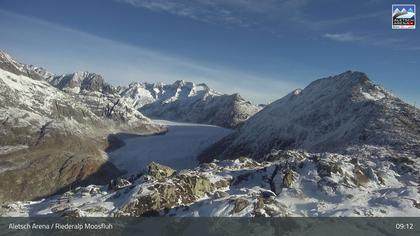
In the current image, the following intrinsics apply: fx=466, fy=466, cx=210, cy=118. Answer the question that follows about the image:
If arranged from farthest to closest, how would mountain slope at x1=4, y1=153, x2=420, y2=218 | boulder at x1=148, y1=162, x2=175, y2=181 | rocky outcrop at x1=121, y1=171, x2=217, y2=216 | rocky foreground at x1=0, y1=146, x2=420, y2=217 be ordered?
1. boulder at x1=148, y1=162, x2=175, y2=181
2. rocky outcrop at x1=121, y1=171, x2=217, y2=216
3. rocky foreground at x1=0, y1=146, x2=420, y2=217
4. mountain slope at x1=4, y1=153, x2=420, y2=218

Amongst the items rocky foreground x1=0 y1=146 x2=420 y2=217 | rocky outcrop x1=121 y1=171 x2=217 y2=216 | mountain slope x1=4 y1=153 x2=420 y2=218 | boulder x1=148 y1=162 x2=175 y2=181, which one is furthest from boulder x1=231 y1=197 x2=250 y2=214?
boulder x1=148 y1=162 x2=175 y2=181

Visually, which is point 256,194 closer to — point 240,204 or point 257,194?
point 257,194

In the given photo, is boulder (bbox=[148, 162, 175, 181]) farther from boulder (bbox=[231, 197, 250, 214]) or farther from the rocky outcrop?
boulder (bbox=[231, 197, 250, 214])

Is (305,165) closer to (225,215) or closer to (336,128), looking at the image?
(225,215)

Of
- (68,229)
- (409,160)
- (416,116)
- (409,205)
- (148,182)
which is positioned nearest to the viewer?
(68,229)

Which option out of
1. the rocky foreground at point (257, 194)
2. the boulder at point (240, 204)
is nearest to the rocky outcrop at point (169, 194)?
the rocky foreground at point (257, 194)

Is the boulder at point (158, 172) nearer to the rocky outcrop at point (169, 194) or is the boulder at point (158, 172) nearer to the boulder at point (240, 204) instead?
the rocky outcrop at point (169, 194)

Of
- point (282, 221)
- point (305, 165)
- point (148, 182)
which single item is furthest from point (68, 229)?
point (305, 165)

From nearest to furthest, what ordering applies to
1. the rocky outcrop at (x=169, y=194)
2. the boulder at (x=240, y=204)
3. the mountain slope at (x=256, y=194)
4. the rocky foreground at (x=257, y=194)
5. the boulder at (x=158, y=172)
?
1. the boulder at (x=240, y=204)
2. the mountain slope at (x=256, y=194)
3. the rocky foreground at (x=257, y=194)
4. the rocky outcrop at (x=169, y=194)
5. the boulder at (x=158, y=172)
